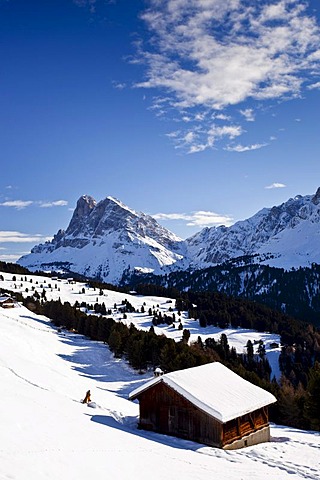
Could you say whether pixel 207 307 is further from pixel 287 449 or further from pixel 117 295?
pixel 287 449

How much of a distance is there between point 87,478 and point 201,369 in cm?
1941

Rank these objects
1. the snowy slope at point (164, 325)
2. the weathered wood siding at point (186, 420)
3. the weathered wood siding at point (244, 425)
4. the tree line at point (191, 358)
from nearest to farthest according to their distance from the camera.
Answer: the weathered wood siding at point (186, 420) → the weathered wood siding at point (244, 425) → the tree line at point (191, 358) → the snowy slope at point (164, 325)

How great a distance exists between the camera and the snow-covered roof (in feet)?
90.7

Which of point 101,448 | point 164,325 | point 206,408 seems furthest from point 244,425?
point 164,325

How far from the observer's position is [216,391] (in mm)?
29969

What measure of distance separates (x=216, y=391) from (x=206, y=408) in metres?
2.76

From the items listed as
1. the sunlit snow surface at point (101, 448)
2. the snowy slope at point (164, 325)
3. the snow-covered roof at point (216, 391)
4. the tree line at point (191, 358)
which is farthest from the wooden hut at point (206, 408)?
the snowy slope at point (164, 325)

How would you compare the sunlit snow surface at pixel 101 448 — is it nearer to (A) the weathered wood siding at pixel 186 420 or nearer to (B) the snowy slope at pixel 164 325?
(A) the weathered wood siding at pixel 186 420

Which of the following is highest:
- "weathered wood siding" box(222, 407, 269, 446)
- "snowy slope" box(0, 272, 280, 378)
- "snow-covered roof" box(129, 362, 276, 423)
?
"snow-covered roof" box(129, 362, 276, 423)

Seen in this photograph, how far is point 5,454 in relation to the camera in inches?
607

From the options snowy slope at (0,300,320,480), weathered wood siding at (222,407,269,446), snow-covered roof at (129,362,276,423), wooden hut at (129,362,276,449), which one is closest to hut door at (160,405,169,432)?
wooden hut at (129,362,276,449)

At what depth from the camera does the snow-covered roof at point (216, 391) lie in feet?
90.7

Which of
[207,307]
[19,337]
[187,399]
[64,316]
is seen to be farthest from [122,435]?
[207,307]

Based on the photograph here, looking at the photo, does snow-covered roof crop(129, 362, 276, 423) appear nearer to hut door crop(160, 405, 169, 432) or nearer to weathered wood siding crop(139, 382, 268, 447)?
weathered wood siding crop(139, 382, 268, 447)
